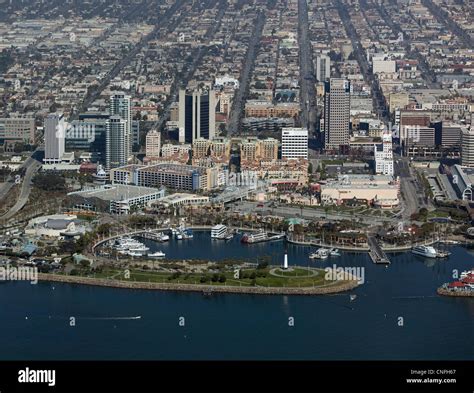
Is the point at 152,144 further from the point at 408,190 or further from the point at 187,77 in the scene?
the point at 187,77

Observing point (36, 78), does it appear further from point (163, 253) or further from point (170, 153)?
point (163, 253)

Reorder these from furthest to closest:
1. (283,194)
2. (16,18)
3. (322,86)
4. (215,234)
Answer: (16,18)
(322,86)
(283,194)
(215,234)

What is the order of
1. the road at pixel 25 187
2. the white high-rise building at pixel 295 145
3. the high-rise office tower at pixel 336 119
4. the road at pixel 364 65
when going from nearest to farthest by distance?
the road at pixel 25 187
the white high-rise building at pixel 295 145
the high-rise office tower at pixel 336 119
the road at pixel 364 65

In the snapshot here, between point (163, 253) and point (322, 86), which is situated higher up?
point (322, 86)

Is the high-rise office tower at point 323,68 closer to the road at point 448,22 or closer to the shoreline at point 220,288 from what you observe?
the road at point 448,22

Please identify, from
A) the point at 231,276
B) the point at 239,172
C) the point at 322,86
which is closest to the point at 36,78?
the point at 322,86

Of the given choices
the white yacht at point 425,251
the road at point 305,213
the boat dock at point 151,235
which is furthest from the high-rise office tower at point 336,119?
the white yacht at point 425,251

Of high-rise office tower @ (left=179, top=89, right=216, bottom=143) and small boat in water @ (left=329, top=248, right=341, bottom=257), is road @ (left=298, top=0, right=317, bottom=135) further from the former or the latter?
small boat in water @ (left=329, top=248, right=341, bottom=257)
